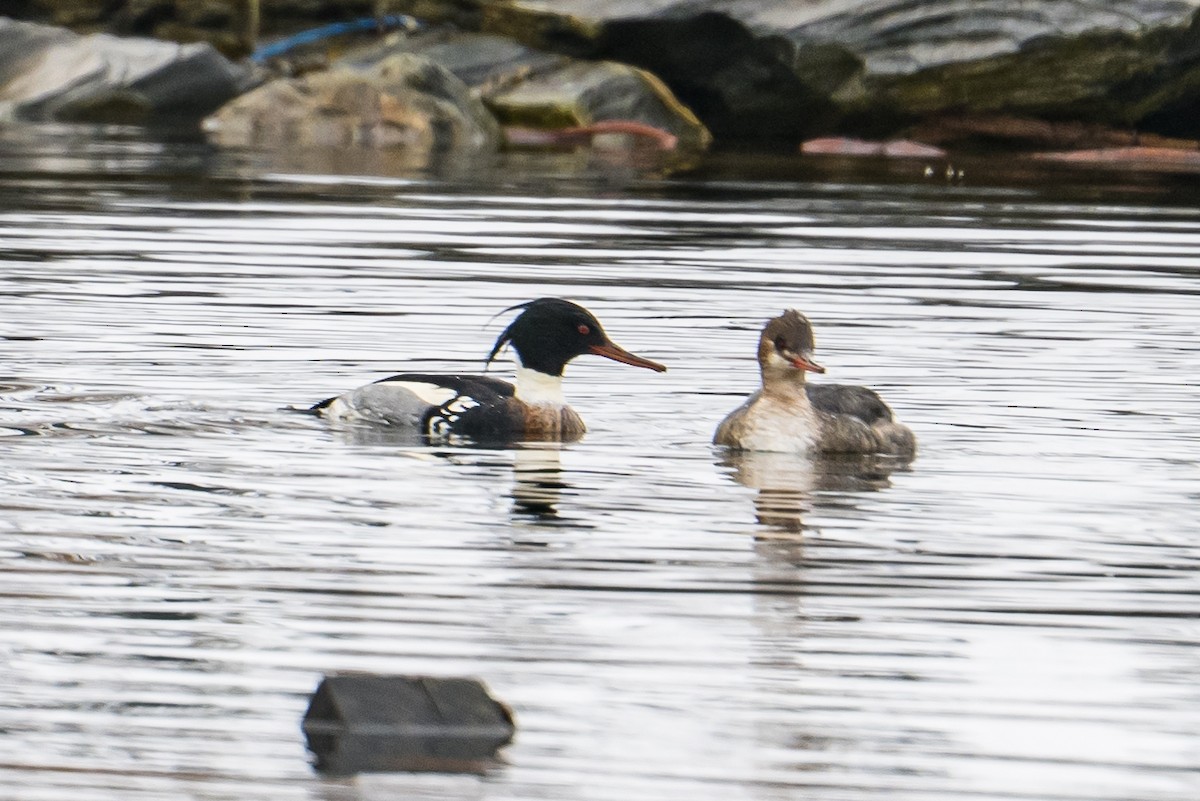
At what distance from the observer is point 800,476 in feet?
31.0

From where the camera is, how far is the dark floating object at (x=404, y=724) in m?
5.30

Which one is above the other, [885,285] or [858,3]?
[858,3]

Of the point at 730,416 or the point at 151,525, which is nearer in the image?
the point at 151,525

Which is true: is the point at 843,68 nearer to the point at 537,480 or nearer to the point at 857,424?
the point at 857,424

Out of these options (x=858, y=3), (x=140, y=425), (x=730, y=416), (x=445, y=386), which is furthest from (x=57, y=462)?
(x=858, y=3)

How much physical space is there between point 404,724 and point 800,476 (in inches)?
168

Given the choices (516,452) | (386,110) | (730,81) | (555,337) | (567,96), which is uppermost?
(730,81)

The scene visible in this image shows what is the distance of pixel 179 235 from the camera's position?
59.9 ft

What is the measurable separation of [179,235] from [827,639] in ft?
41.1

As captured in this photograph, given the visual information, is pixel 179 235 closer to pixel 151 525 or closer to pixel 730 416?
pixel 730 416

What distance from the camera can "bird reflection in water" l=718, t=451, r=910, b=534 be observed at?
8727mm

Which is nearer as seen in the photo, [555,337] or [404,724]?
[404,724]

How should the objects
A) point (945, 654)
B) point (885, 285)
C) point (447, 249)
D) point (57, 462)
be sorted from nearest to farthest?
point (945, 654), point (57, 462), point (885, 285), point (447, 249)

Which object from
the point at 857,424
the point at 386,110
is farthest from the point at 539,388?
the point at 386,110
